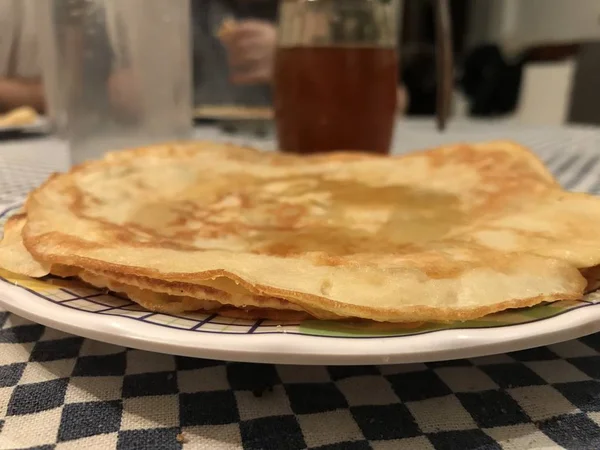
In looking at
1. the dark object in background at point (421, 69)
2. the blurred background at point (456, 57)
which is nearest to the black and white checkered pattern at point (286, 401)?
the blurred background at point (456, 57)

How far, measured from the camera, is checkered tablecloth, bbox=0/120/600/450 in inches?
14.7

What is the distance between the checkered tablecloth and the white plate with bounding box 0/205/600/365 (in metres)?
0.07

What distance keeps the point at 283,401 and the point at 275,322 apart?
0.07 meters

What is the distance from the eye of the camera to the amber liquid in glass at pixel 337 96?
3.45 feet

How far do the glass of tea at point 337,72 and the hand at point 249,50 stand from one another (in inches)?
19.5

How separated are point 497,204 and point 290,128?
58cm

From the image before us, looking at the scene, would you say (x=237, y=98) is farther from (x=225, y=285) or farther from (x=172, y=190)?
(x=225, y=285)

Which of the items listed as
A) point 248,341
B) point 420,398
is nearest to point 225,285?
point 248,341

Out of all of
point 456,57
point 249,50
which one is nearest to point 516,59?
point 456,57

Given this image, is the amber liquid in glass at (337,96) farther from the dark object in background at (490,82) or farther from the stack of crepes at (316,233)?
the dark object in background at (490,82)

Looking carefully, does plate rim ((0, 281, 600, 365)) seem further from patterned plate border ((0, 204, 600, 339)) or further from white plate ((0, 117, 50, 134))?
white plate ((0, 117, 50, 134))

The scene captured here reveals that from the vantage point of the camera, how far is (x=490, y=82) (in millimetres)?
3299

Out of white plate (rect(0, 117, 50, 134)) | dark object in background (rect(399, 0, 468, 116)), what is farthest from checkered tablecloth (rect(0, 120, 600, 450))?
dark object in background (rect(399, 0, 468, 116))

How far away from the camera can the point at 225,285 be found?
0.39m
